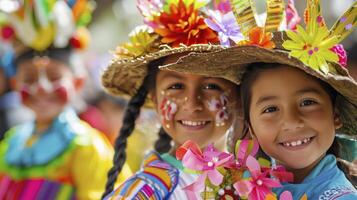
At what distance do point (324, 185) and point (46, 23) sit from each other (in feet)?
7.00

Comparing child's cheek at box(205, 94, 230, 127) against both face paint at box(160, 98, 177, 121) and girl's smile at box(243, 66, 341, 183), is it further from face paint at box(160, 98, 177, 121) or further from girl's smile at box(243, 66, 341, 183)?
girl's smile at box(243, 66, 341, 183)

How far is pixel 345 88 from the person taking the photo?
264 cm

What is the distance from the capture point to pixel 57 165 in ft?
13.3

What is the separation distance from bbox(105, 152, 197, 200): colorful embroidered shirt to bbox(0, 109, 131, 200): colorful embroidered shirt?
2.99 feet

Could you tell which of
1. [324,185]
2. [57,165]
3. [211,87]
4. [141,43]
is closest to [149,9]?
[141,43]

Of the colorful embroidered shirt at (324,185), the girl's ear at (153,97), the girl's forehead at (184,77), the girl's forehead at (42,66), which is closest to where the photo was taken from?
the colorful embroidered shirt at (324,185)

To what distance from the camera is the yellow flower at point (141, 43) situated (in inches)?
125

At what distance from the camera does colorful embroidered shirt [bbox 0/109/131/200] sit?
4020mm

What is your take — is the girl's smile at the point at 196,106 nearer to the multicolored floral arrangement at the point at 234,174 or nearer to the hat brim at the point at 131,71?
the hat brim at the point at 131,71

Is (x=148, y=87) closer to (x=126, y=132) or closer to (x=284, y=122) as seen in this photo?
(x=126, y=132)

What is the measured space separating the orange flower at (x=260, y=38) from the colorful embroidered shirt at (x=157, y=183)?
60 centimetres

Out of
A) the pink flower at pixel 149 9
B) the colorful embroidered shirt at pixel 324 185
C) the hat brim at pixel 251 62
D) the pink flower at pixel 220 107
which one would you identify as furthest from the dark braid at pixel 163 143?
the colorful embroidered shirt at pixel 324 185

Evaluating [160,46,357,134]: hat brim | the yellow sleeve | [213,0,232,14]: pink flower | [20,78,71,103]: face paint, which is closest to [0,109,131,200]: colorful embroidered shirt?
the yellow sleeve

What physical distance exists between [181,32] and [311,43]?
0.70 metres
